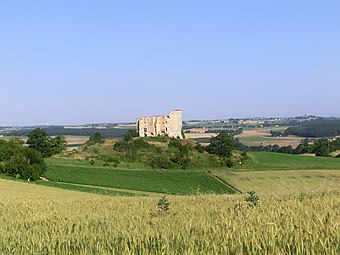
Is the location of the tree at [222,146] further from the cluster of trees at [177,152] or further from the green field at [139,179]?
the green field at [139,179]

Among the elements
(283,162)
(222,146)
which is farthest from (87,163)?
(283,162)

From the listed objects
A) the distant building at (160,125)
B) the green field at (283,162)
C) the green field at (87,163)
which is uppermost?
the distant building at (160,125)

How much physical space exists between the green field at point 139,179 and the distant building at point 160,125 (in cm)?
5791

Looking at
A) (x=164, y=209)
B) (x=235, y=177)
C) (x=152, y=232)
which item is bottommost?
(x=235, y=177)

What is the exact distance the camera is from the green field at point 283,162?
85250mm

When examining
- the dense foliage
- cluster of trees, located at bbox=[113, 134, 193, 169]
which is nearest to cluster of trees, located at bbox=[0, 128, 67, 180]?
the dense foliage

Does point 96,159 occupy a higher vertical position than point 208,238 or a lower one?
lower

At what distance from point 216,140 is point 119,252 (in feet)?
311

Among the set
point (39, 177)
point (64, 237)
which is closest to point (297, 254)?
point (64, 237)

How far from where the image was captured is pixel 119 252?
5.11 meters

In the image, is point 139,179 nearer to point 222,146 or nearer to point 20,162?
point 20,162

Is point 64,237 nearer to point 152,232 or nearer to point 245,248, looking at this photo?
point 152,232

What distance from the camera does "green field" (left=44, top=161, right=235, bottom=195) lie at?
6450cm

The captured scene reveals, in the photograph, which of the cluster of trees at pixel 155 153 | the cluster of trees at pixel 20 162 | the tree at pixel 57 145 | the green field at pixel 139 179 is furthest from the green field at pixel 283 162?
the tree at pixel 57 145
